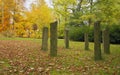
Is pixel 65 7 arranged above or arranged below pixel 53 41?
above

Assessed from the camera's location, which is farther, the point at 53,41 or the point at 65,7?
the point at 65,7

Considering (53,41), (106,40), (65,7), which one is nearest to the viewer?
(53,41)

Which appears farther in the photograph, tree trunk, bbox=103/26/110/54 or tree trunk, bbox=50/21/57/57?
tree trunk, bbox=103/26/110/54

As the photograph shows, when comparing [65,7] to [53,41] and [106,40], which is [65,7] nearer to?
[106,40]

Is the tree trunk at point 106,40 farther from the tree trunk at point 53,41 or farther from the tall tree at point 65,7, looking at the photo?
the tall tree at point 65,7

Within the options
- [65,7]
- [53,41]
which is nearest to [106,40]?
[53,41]

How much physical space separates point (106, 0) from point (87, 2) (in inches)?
83.2

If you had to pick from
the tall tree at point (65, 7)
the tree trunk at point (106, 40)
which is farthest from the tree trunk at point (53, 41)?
the tall tree at point (65, 7)

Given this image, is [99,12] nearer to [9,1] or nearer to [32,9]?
[9,1]

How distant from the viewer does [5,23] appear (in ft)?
116

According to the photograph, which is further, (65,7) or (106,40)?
(65,7)

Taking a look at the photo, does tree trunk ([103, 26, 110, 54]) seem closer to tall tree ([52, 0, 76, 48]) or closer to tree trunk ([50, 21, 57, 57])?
tree trunk ([50, 21, 57, 57])

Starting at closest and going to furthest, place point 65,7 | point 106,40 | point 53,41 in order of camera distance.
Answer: point 53,41 < point 106,40 < point 65,7

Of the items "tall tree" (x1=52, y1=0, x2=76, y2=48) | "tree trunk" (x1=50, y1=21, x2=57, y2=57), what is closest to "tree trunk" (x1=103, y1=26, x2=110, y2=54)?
"tree trunk" (x1=50, y1=21, x2=57, y2=57)
